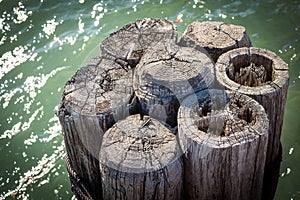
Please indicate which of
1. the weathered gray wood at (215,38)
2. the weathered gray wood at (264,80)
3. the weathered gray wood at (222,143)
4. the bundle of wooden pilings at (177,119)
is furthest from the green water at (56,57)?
the weathered gray wood at (215,38)

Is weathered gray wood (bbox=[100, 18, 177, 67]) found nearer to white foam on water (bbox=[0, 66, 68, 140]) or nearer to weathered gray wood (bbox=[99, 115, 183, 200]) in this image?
weathered gray wood (bbox=[99, 115, 183, 200])

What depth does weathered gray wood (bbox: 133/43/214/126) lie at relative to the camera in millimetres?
2955

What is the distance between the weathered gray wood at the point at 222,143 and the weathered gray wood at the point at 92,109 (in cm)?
48

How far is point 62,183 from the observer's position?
14.1 ft

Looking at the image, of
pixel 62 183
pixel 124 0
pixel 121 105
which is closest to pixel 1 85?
pixel 62 183

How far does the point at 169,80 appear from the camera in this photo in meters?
2.96

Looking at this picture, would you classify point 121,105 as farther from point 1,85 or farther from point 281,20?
point 281,20

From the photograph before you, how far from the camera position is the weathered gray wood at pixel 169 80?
296cm

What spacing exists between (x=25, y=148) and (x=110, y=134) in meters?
2.05

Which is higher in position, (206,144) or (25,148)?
(206,144)

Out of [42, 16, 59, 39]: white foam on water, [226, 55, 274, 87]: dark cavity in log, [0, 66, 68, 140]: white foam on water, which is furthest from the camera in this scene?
[42, 16, 59, 39]: white foam on water

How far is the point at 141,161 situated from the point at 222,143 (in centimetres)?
50

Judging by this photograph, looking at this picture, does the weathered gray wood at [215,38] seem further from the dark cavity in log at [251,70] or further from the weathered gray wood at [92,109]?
the weathered gray wood at [92,109]

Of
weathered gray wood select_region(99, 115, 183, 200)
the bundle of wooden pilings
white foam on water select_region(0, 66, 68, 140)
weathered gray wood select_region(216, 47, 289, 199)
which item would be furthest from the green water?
weathered gray wood select_region(99, 115, 183, 200)
